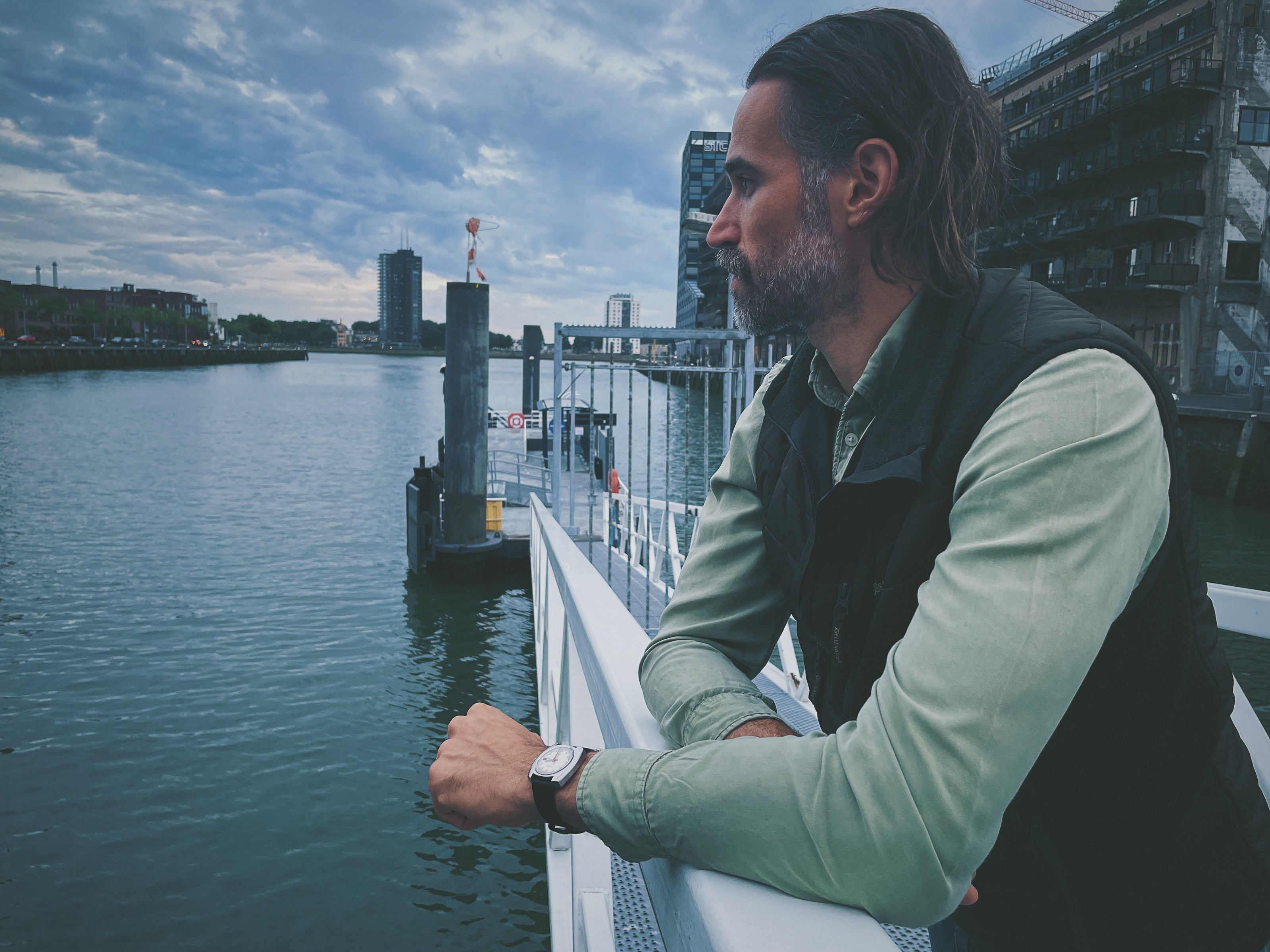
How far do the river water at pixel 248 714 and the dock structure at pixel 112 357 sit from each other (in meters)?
70.4

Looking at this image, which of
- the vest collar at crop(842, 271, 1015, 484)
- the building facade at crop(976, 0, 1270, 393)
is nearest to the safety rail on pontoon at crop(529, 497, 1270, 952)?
the vest collar at crop(842, 271, 1015, 484)

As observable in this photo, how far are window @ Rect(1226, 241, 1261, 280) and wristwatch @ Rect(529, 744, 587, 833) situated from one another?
1451 inches

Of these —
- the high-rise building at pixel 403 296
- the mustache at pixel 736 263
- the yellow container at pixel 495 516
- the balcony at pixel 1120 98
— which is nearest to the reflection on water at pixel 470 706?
the yellow container at pixel 495 516

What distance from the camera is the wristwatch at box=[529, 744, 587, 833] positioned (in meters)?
1.07

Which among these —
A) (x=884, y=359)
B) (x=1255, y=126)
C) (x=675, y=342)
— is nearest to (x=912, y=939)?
(x=884, y=359)

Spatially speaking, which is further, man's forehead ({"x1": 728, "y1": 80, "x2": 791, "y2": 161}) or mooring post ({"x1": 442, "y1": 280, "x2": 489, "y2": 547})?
mooring post ({"x1": 442, "y1": 280, "x2": 489, "y2": 547})

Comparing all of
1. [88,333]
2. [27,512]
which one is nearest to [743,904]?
[27,512]

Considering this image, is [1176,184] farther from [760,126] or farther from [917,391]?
[917,391]

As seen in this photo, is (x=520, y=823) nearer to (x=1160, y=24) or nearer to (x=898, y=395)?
(x=898, y=395)

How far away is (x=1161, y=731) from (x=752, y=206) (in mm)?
922

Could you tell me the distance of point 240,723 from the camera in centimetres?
944

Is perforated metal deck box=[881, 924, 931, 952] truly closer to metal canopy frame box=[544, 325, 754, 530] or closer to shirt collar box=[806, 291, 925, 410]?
shirt collar box=[806, 291, 925, 410]

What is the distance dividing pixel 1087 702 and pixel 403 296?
182 metres

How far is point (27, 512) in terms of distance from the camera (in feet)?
64.3
